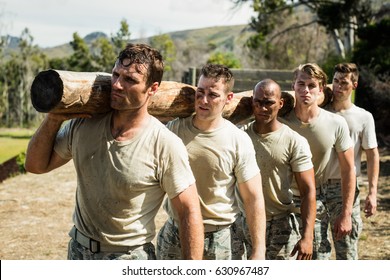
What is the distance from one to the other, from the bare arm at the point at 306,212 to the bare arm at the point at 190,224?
1.34 m

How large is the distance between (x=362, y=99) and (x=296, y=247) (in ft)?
37.3

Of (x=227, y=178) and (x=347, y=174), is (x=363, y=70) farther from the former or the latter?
(x=227, y=178)

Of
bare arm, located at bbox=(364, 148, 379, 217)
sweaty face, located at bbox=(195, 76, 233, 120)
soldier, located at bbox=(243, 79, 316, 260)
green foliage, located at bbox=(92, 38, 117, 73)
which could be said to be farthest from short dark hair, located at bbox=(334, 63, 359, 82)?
green foliage, located at bbox=(92, 38, 117, 73)

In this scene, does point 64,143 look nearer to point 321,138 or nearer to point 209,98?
point 209,98

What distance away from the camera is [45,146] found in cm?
312

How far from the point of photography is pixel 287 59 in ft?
126

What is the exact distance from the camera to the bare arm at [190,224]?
9.56 feet

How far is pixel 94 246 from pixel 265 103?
167 centimetres

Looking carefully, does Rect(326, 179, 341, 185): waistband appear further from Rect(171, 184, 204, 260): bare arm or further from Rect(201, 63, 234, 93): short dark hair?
Rect(171, 184, 204, 260): bare arm

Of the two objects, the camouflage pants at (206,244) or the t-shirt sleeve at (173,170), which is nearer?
the t-shirt sleeve at (173,170)

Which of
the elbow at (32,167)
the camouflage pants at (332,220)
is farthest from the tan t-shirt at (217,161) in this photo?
the camouflage pants at (332,220)

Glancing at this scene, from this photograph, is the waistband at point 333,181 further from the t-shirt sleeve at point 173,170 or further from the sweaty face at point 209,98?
the t-shirt sleeve at point 173,170

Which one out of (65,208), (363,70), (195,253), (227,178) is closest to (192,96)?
(227,178)

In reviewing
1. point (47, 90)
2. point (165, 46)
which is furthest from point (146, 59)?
point (165, 46)
